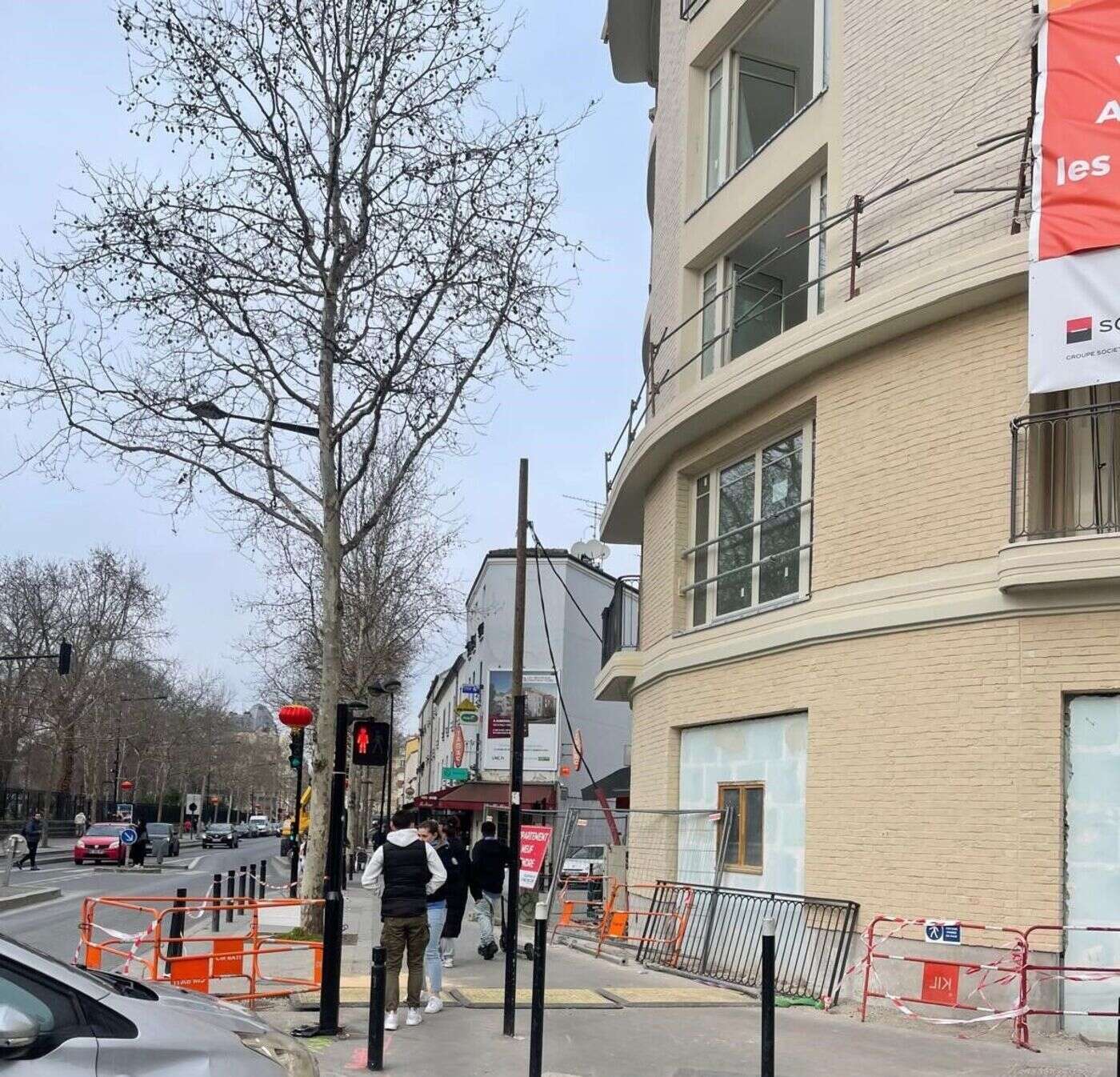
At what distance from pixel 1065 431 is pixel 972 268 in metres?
1.76

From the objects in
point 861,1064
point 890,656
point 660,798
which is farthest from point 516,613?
point 861,1064

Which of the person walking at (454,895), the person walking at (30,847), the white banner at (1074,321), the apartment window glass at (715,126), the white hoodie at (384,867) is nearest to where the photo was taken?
the white hoodie at (384,867)

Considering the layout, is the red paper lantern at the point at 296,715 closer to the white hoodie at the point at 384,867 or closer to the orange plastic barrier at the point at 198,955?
the orange plastic barrier at the point at 198,955

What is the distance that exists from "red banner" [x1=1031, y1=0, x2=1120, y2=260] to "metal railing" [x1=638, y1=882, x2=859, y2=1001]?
6737mm

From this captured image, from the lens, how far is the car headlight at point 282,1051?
5.50m

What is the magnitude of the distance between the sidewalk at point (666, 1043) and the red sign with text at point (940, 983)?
0.26 meters

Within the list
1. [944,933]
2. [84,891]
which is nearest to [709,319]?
[944,933]

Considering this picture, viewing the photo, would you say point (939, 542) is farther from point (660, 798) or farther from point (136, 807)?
point (136, 807)

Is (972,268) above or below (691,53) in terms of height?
below

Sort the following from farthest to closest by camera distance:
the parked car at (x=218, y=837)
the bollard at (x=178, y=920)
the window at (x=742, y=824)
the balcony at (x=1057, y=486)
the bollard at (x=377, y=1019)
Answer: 1. the parked car at (x=218, y=837)
2. the window at (x=742, y=824)
3. the bollard at (x=178, y=920)
4. the balcony at (x=1057, y=486)
5. the bollard at (x=377, y=1019)

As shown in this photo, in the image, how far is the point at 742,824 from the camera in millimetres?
16188

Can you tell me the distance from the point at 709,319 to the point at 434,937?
10132 mm

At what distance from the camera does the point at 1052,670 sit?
39.0 ft

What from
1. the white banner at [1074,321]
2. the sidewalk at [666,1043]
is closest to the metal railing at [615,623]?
the sidewalk at [666,1043]
